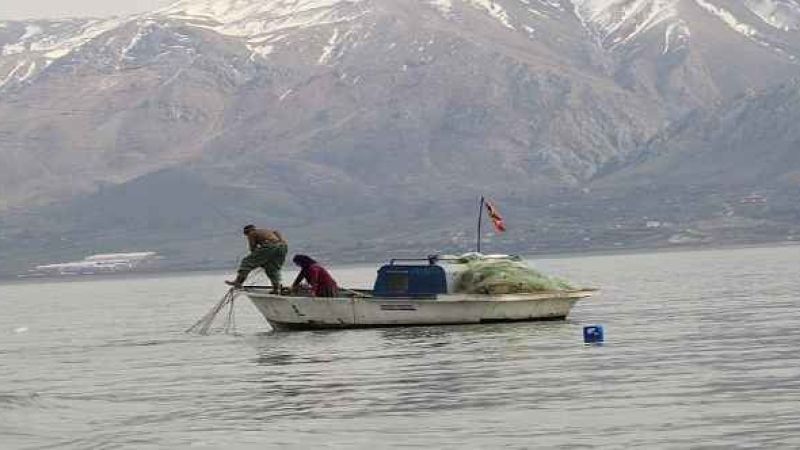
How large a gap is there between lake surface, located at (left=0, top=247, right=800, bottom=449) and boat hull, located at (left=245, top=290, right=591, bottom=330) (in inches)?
41.6

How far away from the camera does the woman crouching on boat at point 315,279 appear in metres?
78.5

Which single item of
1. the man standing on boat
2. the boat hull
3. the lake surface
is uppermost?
the man standing on boat

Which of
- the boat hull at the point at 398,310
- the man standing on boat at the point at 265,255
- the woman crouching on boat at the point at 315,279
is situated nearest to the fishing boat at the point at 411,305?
the boat hull at the point at 398,310

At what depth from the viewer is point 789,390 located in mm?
45031

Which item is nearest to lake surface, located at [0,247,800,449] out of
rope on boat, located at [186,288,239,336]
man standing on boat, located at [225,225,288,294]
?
rope on boat, located at [186,288,239,336]

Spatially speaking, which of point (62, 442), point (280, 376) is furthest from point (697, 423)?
point (280, 376)

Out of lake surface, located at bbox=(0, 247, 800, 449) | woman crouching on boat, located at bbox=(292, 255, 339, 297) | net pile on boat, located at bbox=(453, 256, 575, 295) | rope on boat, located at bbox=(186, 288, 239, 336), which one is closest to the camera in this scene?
lake surface, located at bbox=(0, 247, 800, 449)

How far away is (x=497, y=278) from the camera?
260 feet

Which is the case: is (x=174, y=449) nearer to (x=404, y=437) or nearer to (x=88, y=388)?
(x=404, y=437)

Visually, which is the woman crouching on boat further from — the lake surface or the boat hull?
the lake surface

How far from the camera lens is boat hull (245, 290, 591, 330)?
7888 centimetres

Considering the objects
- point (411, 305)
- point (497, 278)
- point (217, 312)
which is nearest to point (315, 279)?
point (411, 305)

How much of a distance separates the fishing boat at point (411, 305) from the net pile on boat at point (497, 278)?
0.31 metres

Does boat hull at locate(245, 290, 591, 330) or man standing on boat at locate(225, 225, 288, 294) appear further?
man standing on boat at locate(225, 225, 288, 294)
